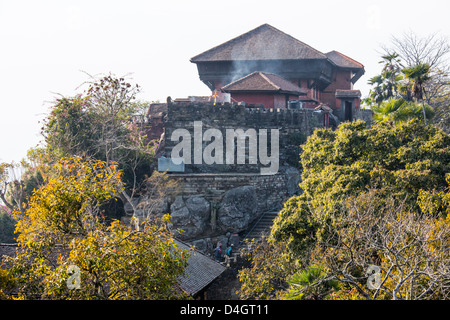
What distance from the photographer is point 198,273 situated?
1772cm

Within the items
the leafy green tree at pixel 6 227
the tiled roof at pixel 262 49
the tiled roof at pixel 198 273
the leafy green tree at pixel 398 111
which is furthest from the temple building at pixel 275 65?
the tiled roof at pixel 198 273

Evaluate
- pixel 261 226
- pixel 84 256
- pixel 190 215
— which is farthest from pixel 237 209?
pixel 84 256

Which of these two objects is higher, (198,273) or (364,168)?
(364,168)

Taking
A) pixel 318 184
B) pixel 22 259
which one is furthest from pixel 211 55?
pixel 22 259

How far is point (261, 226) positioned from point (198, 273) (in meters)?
9.38

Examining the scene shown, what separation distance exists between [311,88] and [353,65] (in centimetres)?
668

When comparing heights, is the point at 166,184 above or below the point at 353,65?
below

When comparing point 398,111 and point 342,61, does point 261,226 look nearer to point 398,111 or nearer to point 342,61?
point 398,111

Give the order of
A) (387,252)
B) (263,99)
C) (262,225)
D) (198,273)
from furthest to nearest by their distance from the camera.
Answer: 1. (263,99)
2. (262,225)
3. (198,273)
4. (387,252)

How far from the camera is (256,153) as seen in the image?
29.7 m

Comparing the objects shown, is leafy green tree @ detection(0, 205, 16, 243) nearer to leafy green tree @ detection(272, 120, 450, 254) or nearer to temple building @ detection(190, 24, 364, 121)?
temple building @ detection(190, 24, 364, 121)

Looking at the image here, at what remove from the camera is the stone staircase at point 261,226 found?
2593 cm

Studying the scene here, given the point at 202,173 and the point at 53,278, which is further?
the point at 202,173
